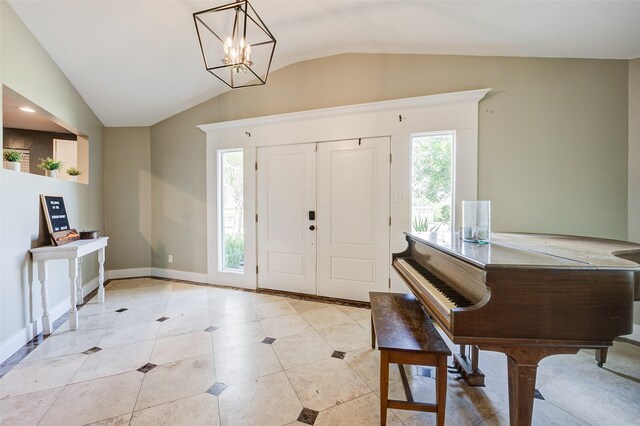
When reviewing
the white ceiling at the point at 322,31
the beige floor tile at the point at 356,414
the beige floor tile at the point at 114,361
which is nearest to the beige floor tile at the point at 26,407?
the beige floor tile at the point at 114,361

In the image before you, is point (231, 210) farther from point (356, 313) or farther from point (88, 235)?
point (356, 313)

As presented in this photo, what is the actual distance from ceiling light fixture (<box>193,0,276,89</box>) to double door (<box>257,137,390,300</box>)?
1.20 m

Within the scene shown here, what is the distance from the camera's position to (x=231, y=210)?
4188 mm

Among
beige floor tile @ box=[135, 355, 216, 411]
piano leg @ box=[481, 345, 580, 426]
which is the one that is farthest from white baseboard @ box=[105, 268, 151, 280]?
piano leg @ box=[481, 345, 580, 426]

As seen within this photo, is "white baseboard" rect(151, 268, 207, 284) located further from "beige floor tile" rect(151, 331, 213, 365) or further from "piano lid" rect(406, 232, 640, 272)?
"piano lid" rect(406, 232, 640, 272)

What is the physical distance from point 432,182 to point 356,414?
2.50m

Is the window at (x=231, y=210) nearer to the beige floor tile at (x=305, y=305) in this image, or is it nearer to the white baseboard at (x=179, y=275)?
the white baseboard at (x=179, y=275)

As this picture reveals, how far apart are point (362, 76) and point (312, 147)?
110 centimetres

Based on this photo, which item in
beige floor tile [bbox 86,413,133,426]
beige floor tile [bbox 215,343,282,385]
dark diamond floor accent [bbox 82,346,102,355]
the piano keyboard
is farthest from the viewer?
dark diamond floor accent [bbox 82,346,102,355]

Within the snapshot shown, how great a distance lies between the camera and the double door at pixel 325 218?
339 centimetres

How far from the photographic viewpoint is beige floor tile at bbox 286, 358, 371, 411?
1.74 metres

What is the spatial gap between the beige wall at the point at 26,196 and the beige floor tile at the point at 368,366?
285 centimetres

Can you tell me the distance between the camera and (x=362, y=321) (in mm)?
2928

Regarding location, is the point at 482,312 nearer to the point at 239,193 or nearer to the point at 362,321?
the point at 362,321
